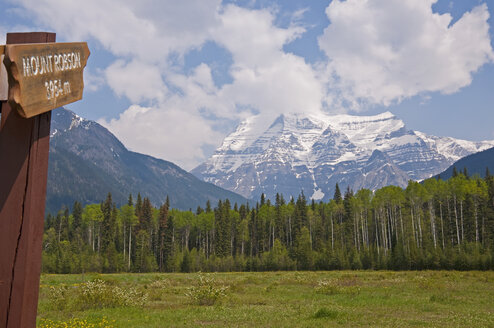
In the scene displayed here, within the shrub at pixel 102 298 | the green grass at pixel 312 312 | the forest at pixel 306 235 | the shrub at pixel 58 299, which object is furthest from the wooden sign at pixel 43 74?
the forest at pixel 306 235

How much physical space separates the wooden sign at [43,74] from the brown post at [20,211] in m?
0.16

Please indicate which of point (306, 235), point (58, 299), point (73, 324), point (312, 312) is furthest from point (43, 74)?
point (306, 235)

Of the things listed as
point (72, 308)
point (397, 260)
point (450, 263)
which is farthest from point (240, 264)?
point (72, 308)

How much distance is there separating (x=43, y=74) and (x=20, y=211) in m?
1.13

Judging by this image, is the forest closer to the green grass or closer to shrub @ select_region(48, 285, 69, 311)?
the green grass

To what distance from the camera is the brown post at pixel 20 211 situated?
293 centimetres

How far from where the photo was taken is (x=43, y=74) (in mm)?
3186

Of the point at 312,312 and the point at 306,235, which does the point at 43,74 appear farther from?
the point at 306,235

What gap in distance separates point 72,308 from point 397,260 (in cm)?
6412

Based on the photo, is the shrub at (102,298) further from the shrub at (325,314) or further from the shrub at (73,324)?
the shrub at (325,314)

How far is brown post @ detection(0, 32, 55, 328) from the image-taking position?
2.93 meters

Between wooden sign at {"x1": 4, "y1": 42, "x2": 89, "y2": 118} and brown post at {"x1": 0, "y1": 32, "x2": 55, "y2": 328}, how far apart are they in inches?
6.4

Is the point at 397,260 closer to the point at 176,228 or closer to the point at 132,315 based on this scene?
the point at 132,315

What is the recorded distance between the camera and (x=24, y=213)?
3025mm
